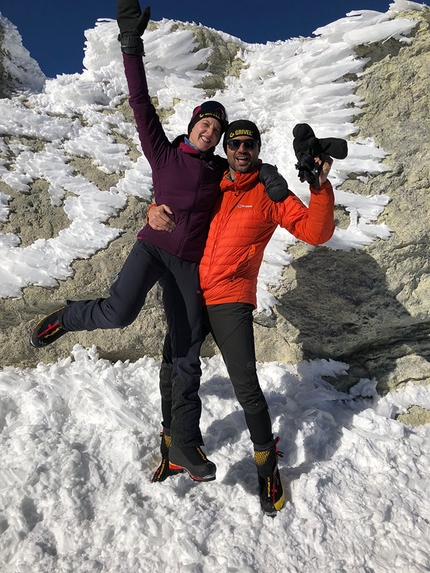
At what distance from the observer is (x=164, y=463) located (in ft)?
10.9

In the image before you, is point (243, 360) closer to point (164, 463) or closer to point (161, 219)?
point (164, 463)

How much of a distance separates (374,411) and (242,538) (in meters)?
2.17

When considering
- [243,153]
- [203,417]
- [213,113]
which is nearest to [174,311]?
[203,417]

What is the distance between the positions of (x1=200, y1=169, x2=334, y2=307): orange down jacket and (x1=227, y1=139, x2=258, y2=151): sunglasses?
0.21 metres

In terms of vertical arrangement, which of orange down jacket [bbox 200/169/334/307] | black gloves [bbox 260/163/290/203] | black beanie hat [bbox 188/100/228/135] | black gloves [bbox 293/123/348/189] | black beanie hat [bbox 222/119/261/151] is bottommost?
orange down jacket [bbox 200/169/334/307]

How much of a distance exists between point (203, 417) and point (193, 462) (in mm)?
867

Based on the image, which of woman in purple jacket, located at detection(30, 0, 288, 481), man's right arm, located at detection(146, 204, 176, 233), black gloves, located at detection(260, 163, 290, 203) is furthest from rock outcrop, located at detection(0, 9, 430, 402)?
black gloves, located at detection(260, 163, 290, 203)

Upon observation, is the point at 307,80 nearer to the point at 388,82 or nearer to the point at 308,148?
the point at 388,82

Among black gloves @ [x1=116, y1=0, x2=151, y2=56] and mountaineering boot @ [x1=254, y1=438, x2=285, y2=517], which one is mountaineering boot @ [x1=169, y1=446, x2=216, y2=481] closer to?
mountaineering boot @ [x1=254, y1=438, x2=285, y2=517]

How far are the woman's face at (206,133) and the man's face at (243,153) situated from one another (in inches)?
5.7

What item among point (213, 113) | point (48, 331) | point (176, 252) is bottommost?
point (48, 331)

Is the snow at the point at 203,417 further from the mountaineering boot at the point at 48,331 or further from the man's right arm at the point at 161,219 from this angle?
the man's right arm at the point at 161,219

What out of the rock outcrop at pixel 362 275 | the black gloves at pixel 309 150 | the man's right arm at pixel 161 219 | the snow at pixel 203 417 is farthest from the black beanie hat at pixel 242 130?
the rock outcrop at pixel 362 275

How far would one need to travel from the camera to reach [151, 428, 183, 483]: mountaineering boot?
3.25 metres
